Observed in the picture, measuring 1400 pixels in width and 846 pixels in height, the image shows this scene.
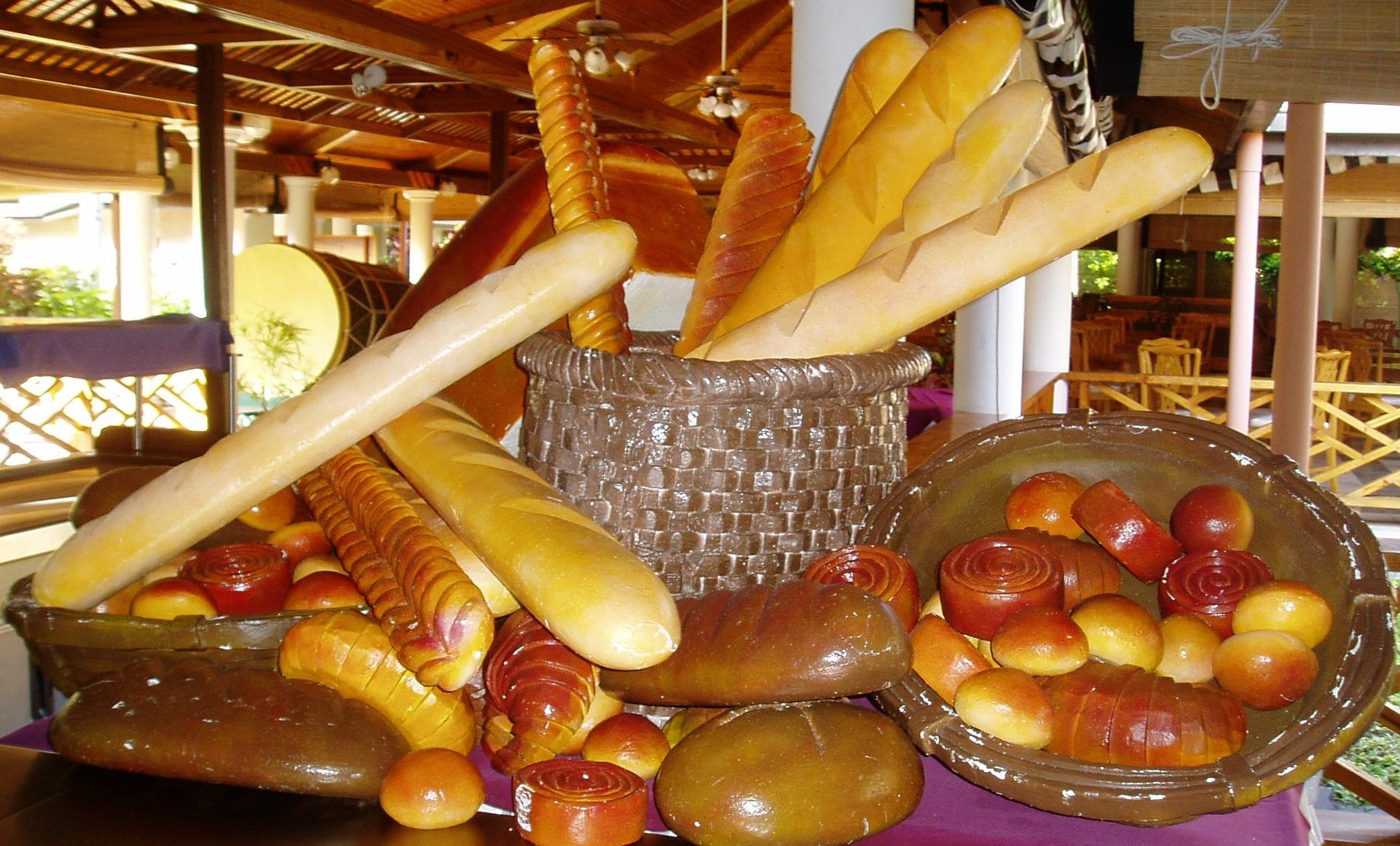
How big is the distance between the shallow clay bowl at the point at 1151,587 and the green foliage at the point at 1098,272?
16.8m

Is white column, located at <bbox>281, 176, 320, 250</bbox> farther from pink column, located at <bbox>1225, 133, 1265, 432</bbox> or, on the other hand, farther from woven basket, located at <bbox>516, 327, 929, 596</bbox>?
woven basket, located at <bbox>516, 327, 929, 596</bbox>

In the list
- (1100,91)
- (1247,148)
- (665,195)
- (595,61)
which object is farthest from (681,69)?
(665,195)

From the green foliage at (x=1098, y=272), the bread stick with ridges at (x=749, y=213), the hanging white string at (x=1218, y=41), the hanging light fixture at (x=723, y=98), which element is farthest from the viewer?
the green foliage at (x=1098, y=272)

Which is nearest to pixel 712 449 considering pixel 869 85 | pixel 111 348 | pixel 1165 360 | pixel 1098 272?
pixel 869 85

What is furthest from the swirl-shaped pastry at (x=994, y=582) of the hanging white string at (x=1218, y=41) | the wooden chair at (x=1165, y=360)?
the wooden chair at (x=1165, y=360)

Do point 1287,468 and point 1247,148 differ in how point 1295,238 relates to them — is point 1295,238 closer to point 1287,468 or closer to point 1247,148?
point 1247,148

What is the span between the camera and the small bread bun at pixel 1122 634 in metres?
0.49

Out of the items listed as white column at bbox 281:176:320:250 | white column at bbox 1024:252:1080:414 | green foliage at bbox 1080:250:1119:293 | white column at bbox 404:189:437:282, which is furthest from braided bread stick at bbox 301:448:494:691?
green foliage at bbox 1080:250:1119:293

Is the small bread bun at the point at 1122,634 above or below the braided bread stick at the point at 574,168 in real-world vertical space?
below

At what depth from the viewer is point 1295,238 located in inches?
158

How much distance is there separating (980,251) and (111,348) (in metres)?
2.99

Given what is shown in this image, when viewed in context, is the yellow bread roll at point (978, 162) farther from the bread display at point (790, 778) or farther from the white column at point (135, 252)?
the white column at point (135, 252)

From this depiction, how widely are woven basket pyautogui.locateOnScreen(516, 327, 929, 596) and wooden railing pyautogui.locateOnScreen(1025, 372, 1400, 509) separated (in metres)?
3.77

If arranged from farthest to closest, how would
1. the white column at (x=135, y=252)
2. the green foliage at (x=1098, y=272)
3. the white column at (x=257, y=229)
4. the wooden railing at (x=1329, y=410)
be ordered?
the green foliage at (x=1098, y=272) → the white column at (x=257, y=229) → the white column at (x=135, y=252) → the wooden railing at (x=1329, y=410)
